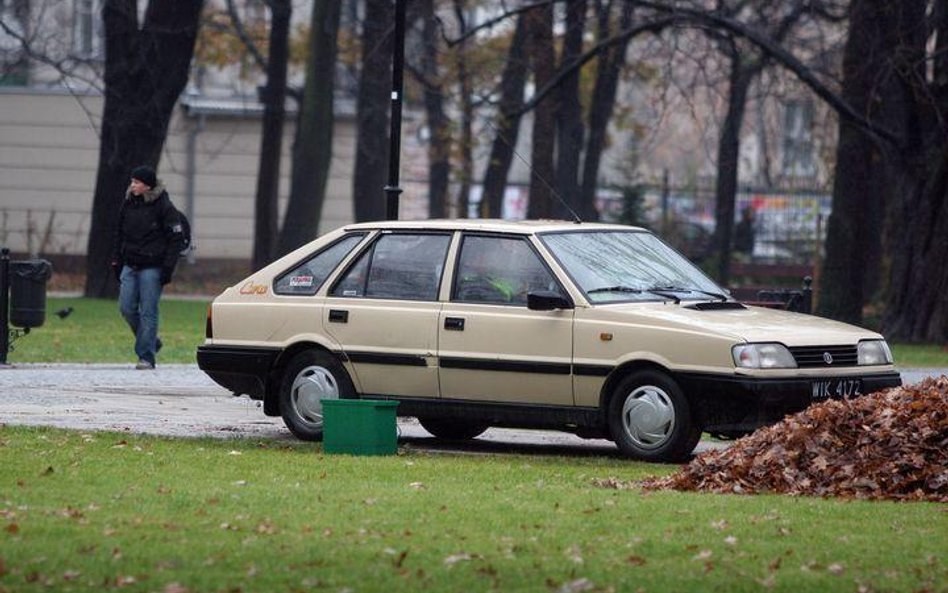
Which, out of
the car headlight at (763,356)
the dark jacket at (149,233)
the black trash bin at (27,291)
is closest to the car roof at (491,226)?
the car headlight at (763,356)

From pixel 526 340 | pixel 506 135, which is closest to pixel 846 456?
pixel 526 340

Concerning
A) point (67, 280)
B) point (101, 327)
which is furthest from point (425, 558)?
point (67, 280)

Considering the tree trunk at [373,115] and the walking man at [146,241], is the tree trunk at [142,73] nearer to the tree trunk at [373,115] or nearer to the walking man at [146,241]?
the tree trunk at [373,115]

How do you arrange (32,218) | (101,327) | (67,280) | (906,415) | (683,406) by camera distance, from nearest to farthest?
(906,415) → (683,406) → (101,327) → (67,280) → (32,218)

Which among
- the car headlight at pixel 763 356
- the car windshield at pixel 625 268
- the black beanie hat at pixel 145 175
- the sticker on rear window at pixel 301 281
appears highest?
the black beanie hat at pixel 145 175

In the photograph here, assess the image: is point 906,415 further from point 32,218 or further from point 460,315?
point 32,218

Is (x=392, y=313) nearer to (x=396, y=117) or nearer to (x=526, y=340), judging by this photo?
(x=526, y=340)

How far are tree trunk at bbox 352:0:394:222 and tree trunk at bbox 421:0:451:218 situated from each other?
1162 mm

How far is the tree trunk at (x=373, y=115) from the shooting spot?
35.9 meters

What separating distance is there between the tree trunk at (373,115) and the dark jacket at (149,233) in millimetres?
17033

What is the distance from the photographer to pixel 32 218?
146 ft

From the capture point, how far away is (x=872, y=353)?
12.3 meters

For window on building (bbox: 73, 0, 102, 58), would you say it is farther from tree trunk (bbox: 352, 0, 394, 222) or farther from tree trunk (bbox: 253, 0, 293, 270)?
tree trunk (bbox: 253, 0, 293, 270)

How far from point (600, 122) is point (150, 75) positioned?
1303cm
